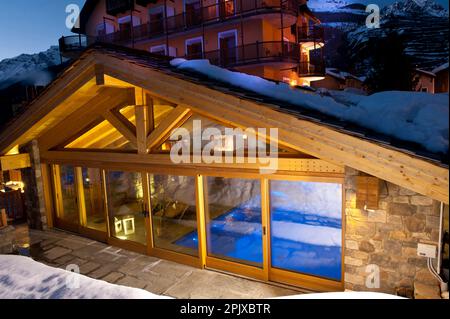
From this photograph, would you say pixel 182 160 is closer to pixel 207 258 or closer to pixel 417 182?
pixel 207 258

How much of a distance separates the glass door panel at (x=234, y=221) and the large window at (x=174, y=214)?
69 cm

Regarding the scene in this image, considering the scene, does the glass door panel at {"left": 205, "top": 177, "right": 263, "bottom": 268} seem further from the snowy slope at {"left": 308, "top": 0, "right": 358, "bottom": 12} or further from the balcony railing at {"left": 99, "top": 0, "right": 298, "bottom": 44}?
the snowy slope at {"left": 308, "top": 0, "right": 358, "bottom": 12}

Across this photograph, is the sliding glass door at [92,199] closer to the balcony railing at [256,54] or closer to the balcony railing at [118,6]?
the balcony railing at [256,54]

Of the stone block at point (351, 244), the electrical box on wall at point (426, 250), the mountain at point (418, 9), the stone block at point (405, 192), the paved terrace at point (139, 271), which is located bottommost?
A: the paved terrace at point (139, 271)

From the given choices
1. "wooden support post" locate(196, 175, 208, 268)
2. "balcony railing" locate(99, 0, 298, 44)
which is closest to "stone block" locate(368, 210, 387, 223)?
"wooden support post" locate(196, 175, 208, 268)

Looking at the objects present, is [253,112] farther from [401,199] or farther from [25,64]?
[25,64]

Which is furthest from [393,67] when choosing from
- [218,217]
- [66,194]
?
[66,194]

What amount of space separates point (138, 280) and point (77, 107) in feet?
16.3

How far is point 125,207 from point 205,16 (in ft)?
47.3

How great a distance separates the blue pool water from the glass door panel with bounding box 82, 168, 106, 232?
10.1 feet

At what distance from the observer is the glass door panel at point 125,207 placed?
28.5ft

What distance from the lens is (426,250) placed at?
4715 mm

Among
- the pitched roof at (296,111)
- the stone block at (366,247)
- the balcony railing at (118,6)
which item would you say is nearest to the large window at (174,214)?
the stone block at (366,247)

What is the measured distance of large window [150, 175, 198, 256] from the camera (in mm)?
7977
